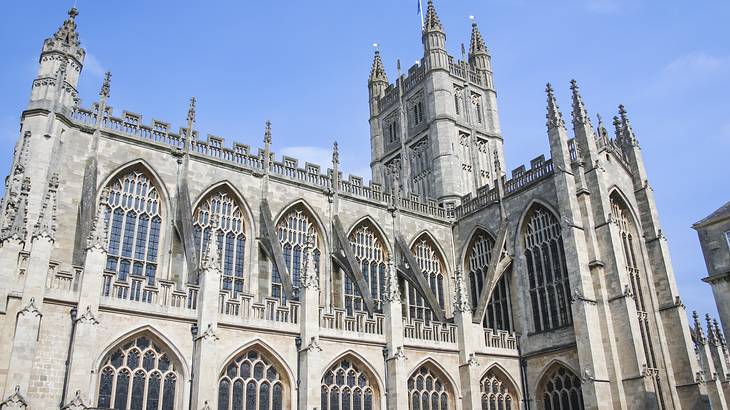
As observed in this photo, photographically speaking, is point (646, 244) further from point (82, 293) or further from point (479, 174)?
point (82, 293)

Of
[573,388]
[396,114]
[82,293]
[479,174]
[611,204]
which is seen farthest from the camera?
[396,114]

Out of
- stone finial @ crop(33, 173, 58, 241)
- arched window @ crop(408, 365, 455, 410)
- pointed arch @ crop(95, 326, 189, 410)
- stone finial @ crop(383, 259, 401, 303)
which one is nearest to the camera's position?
stone finial @ crop(33, 173, 58, 241)

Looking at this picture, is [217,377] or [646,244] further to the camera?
[646,244]

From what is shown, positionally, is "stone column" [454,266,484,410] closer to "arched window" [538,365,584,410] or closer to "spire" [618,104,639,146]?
"arched window" [538,365,584,410]

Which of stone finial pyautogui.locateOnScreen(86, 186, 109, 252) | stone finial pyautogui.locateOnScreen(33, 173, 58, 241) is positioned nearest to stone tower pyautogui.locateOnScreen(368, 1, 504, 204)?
stone finial pyautogui.locateOnScreen(86, 186, 109, 252)

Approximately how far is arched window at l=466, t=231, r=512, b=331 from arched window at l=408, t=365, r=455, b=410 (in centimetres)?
509

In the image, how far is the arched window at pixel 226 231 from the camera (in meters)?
23.2

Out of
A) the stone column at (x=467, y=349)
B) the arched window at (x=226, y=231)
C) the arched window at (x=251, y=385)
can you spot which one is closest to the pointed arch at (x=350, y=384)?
the arched window at (x=251, y=385)

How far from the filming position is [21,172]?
1938 cm

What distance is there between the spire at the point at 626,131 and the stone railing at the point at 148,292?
2066 cm

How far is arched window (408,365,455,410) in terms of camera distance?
22281 mm

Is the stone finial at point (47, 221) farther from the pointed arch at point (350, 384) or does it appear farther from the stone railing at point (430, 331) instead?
the stone railing at point (430, 331)

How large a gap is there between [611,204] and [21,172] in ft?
73.2

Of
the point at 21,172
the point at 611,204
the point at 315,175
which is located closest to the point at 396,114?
the point at 315,175
